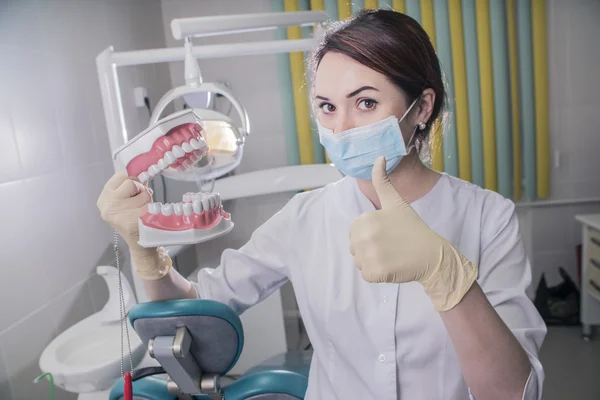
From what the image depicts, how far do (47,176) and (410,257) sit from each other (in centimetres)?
132

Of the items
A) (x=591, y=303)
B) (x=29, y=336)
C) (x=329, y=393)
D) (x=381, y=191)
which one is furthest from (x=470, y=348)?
(x=591, y=303)

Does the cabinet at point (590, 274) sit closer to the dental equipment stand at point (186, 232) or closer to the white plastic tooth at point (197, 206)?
the dental equipment stand at point (186, 232)

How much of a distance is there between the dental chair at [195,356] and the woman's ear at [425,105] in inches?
23.0

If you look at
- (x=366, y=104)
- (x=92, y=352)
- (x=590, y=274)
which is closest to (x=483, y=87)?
(x=590, y=274)

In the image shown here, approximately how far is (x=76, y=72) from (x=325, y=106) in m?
1.25

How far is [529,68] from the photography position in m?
2.53

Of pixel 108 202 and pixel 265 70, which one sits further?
pixel 265 70

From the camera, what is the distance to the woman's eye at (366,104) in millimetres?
882

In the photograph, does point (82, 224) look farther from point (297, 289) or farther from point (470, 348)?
point (470, 348)

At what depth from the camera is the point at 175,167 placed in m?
0.84

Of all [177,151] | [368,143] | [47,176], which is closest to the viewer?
[177,151]

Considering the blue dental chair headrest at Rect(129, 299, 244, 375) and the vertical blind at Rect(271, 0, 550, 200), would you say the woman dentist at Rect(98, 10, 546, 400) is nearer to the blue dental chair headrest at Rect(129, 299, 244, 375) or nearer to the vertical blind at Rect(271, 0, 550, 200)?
the blue dental chair headrest at Rect(129, 299, 244, 375)

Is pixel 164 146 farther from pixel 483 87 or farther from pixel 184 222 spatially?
pixel 483 87

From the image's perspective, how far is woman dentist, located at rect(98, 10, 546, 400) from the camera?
0.68 metres
